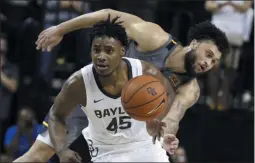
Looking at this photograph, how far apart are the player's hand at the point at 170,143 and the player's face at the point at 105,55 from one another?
0.66 m

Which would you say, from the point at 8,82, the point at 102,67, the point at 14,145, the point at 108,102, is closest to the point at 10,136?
the point at 14,145

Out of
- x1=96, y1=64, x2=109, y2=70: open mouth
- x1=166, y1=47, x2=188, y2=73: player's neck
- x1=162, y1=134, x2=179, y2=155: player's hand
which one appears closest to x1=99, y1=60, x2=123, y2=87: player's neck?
x1=96, y1=64, x2=109, y2=70: open mouth

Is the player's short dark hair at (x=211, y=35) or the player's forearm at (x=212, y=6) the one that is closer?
the player's short dark hair at (x=211, y=35)

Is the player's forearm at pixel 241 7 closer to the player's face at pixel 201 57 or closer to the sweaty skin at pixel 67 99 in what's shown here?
the player's face at pixel 201 57

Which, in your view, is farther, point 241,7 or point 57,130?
point 241,7

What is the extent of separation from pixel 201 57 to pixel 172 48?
34 cm

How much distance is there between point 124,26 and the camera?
5.84m

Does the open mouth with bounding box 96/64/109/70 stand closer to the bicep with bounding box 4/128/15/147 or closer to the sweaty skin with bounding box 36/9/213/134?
the sweaty skin with bounding box 36/9/213/134

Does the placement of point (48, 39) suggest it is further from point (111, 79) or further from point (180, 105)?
point (180, 105)

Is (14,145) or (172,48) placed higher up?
(172,48)

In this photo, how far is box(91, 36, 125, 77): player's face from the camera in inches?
196

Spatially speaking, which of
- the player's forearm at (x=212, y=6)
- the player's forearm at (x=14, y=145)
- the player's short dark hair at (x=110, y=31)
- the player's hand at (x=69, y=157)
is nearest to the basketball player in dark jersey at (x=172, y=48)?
the player's short dark hair at (x=110, y=31)

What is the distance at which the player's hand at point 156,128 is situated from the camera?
498 cm

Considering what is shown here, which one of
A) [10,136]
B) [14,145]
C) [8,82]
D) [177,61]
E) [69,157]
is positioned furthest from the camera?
[8,82]
